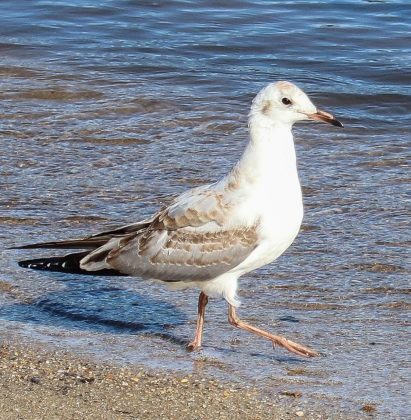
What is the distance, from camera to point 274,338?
642cm

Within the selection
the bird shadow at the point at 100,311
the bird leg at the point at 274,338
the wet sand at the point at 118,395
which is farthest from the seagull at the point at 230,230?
the wet sand at the point at 118,395

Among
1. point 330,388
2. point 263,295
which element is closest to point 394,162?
point 263,295

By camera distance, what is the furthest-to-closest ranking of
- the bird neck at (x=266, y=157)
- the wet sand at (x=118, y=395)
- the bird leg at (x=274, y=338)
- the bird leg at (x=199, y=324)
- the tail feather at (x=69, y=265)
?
the tail feather at (x=69, y=265) → the bird leg at (x=199, y=324) → the bird neck at (x=266, y=157) → the bird leg at (x=274, y=338) → the wet sand at (x=118, y=395)

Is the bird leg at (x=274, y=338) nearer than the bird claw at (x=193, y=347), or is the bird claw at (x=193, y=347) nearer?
the bird leg at (x=274, y=338)

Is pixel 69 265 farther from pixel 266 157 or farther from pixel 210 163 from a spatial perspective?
pixel 210 163

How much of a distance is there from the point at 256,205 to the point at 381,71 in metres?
6.97

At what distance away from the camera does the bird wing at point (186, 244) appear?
6.53 meters

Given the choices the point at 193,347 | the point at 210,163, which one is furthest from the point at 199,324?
the point at 210,163

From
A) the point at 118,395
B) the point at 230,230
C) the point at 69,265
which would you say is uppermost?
the point at 230,230

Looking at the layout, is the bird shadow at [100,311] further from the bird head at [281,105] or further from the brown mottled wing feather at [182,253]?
the bird head at [281,105]

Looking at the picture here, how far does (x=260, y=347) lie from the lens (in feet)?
22.0

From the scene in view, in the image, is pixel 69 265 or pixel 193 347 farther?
pixel 69 265

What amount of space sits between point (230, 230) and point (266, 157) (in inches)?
17.0

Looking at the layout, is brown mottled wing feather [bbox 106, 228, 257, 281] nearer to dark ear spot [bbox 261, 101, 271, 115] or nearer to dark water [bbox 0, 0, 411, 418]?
dark water [bbox 0, 0, 411, 418]
